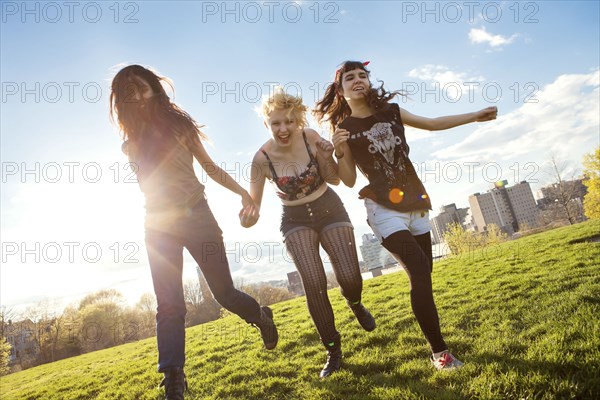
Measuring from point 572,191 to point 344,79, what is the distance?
61728mm

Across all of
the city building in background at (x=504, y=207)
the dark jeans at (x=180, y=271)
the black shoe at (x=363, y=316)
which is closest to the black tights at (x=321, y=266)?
the black shoe at (x=363, y=316)

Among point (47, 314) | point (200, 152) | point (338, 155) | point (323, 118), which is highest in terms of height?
point (323, 118)

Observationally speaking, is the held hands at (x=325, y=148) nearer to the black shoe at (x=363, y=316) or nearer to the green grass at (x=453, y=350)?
the black shoe at (x=363, y=316)

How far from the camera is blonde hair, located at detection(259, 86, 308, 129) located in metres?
4.41

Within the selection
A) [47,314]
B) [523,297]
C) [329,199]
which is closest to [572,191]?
[523,297]

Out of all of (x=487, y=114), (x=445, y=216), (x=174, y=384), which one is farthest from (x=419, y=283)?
(x=445, y=216)

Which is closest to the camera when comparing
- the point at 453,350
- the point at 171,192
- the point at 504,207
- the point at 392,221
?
the point at 392,221

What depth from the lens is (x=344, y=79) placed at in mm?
4504

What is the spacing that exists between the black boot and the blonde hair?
2724 mm

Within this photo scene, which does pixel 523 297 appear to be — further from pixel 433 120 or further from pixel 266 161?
pixel 266 161

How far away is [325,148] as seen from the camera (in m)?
4.33

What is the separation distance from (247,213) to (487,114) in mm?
2916

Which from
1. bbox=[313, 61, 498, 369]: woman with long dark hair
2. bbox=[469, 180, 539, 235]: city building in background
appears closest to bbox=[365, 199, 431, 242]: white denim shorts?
bbox=[313, 61, 498, 369]: woman with long dark hair

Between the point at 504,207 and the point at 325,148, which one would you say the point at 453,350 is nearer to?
the point at 325,148
